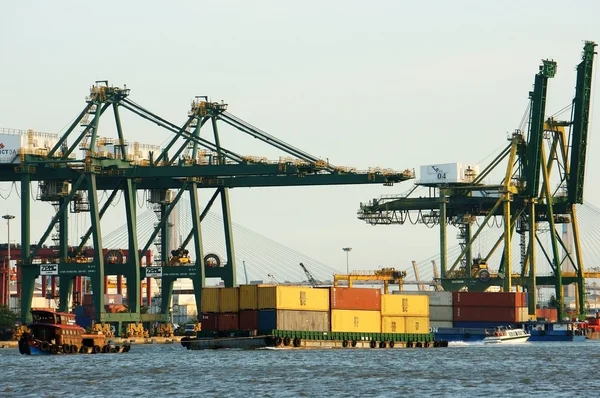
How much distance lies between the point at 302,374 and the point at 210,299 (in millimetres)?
28172

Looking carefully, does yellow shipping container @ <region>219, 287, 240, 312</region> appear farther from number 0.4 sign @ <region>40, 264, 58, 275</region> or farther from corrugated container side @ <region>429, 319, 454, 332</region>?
corrugated container side @ <region>429, 319, 454, 332</region>

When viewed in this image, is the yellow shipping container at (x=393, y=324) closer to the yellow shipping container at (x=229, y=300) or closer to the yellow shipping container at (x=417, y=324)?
the yellow shipping container at (x=417, y=324)

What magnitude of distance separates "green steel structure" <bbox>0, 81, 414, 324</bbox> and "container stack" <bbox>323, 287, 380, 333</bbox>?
37.9 ft

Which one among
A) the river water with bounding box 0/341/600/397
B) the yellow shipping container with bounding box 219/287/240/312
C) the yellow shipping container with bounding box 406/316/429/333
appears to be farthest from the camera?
the yellow shipping container with bounding box 406/316/429/333

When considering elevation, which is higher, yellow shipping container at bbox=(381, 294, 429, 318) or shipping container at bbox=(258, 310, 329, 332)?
yellow shipping container at bbox=(381, 294, 429, 318)

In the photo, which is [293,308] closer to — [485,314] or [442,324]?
[442,324]

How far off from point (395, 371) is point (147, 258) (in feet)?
354

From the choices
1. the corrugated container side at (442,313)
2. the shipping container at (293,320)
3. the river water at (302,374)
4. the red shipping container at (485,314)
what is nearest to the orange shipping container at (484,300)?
the red shipping container at (485,314)

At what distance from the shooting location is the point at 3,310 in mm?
139875

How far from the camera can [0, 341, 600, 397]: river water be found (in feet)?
199

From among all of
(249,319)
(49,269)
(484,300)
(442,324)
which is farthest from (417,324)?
(49,269)

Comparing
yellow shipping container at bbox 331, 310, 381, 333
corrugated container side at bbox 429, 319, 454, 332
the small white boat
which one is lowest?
the small white boat

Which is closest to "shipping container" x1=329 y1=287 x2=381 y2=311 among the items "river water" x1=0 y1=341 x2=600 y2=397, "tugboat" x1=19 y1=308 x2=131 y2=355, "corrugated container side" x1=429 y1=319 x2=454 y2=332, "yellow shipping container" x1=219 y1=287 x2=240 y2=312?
"river water" x1=0 y1=341 x2=600 y2=397

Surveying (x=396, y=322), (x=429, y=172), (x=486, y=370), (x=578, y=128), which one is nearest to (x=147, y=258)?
(x=429, y=172)
